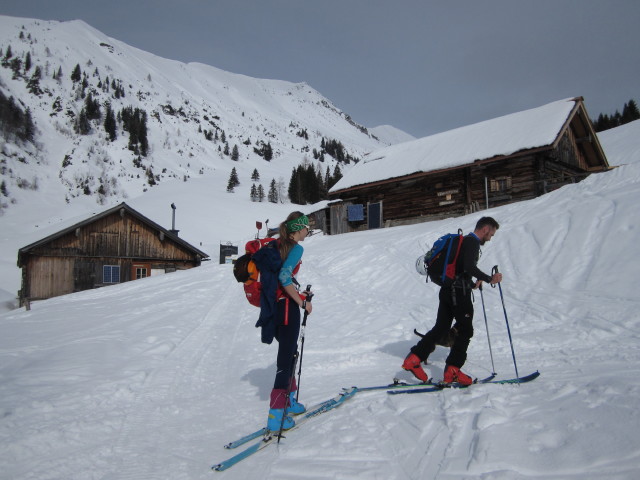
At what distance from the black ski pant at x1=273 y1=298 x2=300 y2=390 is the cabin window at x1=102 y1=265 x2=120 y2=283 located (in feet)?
83.0

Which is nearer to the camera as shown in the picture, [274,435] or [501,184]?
[274,435]

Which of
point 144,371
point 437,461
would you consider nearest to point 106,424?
point 144,371

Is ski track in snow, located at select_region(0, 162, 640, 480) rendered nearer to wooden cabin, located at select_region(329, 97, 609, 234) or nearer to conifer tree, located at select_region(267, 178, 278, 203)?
wooden cabin, located at select_region(329, 97, 609, 234)

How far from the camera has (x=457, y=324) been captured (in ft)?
14.2

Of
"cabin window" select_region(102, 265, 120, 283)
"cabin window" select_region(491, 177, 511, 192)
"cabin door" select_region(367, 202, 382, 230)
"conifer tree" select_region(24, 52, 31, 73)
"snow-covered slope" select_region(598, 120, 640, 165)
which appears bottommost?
"cabin window" select_region(102, 265, 120, 283)

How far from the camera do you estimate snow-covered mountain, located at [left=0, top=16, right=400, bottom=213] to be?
220ft

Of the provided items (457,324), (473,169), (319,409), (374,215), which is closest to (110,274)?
(374,215)

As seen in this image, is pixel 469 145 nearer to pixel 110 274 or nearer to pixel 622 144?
pixel 622 144

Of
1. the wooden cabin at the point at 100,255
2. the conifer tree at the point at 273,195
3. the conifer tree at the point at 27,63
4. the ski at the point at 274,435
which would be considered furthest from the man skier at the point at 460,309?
the conifer tree at the point at 27,63

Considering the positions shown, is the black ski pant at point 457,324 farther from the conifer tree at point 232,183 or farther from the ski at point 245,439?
the conifer tree at point 232,183

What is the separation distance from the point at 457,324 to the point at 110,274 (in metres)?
26.0

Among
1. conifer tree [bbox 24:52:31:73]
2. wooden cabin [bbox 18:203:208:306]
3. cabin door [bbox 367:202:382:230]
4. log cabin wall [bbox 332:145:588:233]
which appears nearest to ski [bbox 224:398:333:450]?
log cabin wall [bbox 332:145:588:233]

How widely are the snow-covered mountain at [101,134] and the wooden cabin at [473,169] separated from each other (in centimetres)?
5475

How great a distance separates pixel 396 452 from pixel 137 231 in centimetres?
2657
